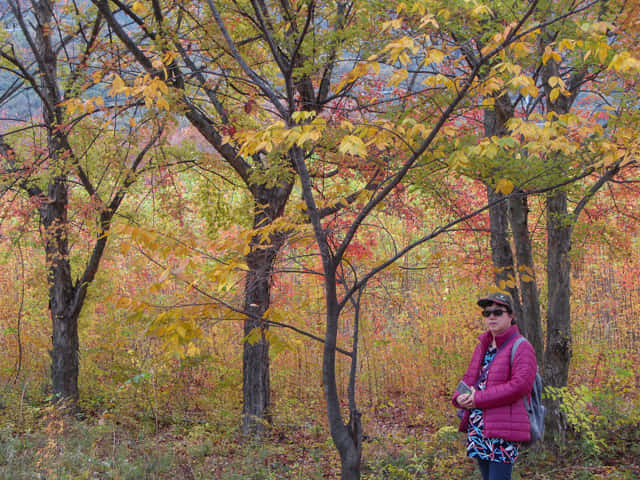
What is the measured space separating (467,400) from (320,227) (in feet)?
4.22

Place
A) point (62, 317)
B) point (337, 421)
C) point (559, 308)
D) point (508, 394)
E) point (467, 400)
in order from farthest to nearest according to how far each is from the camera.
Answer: point (62, 317) < point (559, 308) < point (337, 421) < point (467, 400) < point (508, 394)

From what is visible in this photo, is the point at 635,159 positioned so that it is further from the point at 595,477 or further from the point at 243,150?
the point at 595,477

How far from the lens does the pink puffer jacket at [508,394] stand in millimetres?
2992

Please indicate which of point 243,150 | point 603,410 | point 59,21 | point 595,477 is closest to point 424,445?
point 595,477

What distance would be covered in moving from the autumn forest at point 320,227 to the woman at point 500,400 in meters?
0.35

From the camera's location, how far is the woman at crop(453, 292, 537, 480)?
3.01 meters

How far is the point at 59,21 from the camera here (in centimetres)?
707

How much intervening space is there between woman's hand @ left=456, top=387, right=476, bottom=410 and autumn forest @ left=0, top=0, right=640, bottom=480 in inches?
26.9

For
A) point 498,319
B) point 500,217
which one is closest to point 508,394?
point 498,319

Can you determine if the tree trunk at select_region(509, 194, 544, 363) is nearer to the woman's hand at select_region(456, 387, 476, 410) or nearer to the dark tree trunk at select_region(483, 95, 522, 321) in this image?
the dark tree trunk at select_region(483, 95, 522, 321)

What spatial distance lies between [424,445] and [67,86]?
19.5 ft

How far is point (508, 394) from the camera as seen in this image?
299 centimetres

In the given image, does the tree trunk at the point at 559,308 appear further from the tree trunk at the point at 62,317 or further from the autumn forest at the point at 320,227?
the tree trunk at the point at 62,317

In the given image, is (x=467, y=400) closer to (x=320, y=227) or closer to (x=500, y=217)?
(x=320, y=227)
